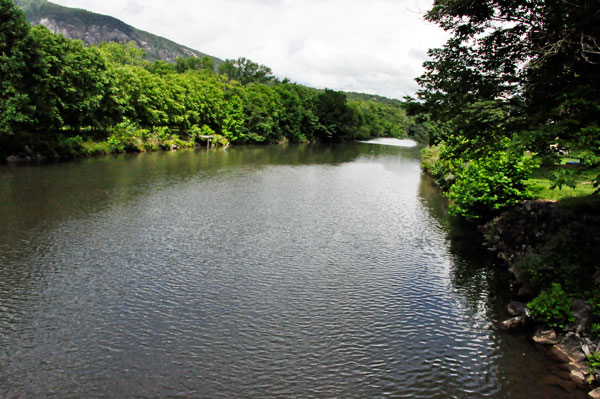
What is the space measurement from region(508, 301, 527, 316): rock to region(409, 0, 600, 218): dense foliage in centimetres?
527

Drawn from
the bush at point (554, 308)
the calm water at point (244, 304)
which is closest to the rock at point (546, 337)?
the bush at point (554, 308)

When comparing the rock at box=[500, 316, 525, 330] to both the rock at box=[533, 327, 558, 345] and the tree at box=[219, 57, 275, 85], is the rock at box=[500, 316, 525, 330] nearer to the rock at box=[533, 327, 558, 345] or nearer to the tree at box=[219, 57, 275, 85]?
the rock at box=[533, 327, 558, 345]

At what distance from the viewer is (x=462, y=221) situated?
98.2ft

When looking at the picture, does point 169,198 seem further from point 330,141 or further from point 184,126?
point 330,141

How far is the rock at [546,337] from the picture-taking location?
1371 centimetres

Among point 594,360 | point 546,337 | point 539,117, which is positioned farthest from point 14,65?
point 594,360

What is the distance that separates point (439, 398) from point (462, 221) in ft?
67.3

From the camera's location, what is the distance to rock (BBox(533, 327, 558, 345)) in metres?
13.7

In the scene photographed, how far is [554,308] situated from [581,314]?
2.75 ft

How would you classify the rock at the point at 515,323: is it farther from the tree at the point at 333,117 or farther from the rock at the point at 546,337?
the tree at the point at 333,117

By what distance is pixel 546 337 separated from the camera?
13.8 m

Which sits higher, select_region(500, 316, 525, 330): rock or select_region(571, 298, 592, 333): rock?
select_region(571, 298, 592, 333): rock

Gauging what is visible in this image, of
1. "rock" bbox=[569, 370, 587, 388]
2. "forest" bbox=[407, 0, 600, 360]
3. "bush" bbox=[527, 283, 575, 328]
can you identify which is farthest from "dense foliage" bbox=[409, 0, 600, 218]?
"rock" bbox=[569, 370, 587, 388]

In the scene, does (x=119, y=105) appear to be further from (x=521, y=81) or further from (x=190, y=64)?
(x=190, y=64)
